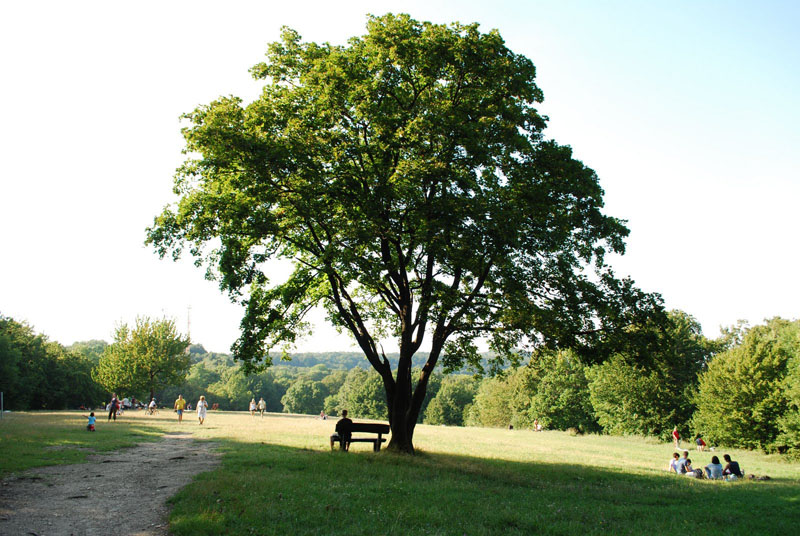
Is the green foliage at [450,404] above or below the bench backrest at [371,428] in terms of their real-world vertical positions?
below

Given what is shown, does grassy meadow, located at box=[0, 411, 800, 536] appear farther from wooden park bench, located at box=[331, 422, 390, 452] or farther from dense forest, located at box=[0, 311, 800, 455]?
dense forest, located at box=[0, 311, 800, 455]

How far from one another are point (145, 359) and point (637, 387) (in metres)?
53.9

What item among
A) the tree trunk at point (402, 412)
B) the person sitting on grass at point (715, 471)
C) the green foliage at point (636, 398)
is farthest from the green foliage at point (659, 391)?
the tree trunk at point (402, 412)

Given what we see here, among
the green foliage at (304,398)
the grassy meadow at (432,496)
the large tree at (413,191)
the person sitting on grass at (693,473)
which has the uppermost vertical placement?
the large tree at (413,191)

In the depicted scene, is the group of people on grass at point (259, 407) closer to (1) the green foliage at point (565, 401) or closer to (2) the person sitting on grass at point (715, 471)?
(2) the person sitting on grass at point (715, 471)

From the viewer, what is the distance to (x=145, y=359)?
54.3m

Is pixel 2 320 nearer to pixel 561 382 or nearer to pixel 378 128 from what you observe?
pixel 378 128

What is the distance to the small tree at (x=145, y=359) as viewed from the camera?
179ft

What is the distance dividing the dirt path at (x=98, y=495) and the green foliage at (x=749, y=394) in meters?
40.2

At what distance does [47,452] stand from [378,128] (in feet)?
50.3

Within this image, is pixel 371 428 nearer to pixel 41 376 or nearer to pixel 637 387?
pixel 637 387

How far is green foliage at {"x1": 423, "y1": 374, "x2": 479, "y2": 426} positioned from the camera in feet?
405

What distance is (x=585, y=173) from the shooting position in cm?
1869

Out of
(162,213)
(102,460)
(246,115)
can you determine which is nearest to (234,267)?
(162,213)
